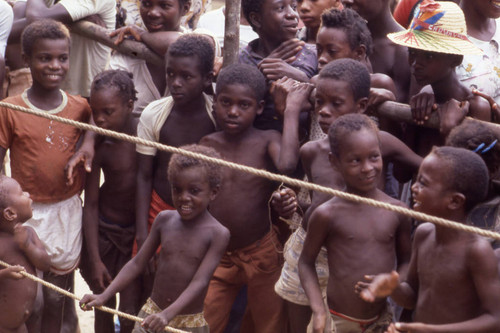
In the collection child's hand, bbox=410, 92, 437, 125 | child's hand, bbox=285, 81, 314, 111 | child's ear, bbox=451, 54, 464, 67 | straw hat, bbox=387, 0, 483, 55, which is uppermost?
straw hat, bbox=387, 0, 483, 55

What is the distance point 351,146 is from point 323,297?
28.7 inches

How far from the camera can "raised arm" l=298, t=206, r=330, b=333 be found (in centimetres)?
324

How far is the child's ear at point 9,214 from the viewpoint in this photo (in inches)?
146

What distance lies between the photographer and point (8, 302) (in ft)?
12.4

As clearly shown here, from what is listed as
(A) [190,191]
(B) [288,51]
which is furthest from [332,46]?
(A) [190,191]

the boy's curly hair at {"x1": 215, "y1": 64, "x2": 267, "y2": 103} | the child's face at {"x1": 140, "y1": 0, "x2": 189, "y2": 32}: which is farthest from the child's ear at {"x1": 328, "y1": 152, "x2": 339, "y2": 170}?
the child's face at {"x1": 140, "y1": 0, "x2": 189, "y2": 32}

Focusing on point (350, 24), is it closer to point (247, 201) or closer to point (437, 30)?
point (437, 30)

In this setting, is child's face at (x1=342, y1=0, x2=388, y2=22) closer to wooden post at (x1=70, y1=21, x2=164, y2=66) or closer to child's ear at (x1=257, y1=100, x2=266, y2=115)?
child's ear at (x1=257, y1=100, x2=266, y2=115)

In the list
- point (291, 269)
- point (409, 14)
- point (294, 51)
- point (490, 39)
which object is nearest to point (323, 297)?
point (291, 269)

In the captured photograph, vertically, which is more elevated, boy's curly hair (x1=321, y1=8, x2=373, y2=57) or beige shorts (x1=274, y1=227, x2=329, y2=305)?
boy's curly hair (x1=321, y1=8, x2=373, y2=57)

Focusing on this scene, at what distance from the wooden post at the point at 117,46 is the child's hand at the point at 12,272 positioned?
1461 millimetres

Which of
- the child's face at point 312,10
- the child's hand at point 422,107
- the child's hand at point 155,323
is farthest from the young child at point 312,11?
the child's hand at point 155,323

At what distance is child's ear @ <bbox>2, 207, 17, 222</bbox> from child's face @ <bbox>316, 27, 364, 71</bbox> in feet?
5.36

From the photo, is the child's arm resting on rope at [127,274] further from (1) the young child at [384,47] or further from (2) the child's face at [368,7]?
(2) the child's face at [368,7]
